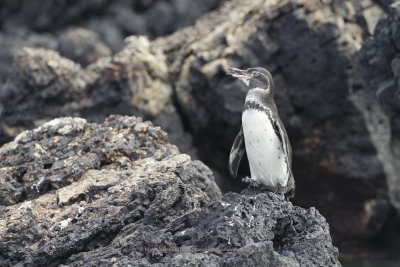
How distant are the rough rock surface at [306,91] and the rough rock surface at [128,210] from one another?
4.43m

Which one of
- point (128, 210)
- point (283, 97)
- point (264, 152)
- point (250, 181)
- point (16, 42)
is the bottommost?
point (128, 210)

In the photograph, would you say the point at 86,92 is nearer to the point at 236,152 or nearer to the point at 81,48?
the point at 236,152

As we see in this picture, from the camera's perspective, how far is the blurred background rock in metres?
11.9

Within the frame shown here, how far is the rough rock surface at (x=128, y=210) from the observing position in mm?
5395

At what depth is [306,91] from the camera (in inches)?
478

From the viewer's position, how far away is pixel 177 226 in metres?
5.89

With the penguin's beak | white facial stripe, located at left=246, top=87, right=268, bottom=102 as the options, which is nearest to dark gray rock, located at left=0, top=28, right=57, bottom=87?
the penguin's beak

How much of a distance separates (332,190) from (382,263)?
1.76 meters

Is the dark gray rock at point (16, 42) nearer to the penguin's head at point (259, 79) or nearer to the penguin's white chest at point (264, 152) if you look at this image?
the penguin's head at point (259, 79)

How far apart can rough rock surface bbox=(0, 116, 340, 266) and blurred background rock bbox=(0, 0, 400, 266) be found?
4.21 metres

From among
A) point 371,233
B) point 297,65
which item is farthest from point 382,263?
point 297,65

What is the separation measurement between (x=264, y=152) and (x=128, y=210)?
191 cm

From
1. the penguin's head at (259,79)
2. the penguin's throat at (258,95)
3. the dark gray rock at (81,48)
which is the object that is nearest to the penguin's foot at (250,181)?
the penguin's throat at (258,95)

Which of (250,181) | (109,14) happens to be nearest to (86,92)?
(250,181)
